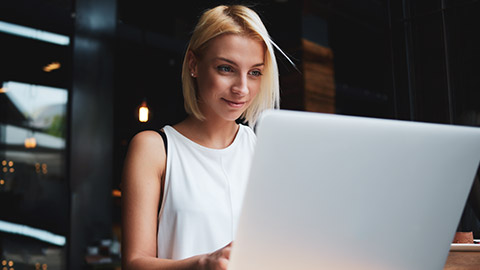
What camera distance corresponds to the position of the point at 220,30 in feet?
3.56

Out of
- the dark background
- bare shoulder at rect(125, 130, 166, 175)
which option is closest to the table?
bare shoulder at rect(125, 130, 166, 175)

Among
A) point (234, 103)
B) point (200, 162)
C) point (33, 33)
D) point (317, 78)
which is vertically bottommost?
point (200, 162)

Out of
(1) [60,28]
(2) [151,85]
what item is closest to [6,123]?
(1) [60,28]

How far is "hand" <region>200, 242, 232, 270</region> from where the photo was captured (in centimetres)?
59

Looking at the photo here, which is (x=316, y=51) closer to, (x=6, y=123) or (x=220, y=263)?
(x=6, y=123)

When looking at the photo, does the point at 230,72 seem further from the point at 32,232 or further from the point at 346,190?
the point at 32,232

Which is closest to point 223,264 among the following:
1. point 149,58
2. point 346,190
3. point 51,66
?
point 346,190

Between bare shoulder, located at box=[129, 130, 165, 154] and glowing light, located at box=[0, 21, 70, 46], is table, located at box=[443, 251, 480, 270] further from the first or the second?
glowing light, located at box=[0, 21, 70, 46]

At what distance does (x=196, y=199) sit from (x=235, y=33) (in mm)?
453

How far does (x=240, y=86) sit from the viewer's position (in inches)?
42.3

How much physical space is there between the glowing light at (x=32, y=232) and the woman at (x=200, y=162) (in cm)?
440

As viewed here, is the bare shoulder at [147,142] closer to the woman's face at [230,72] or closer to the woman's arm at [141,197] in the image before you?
the woman's arm at [141,197]

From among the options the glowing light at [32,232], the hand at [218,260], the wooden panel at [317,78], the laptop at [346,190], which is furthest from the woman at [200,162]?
the glowing light at [32,232]

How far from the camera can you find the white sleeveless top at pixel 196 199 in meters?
1.10
